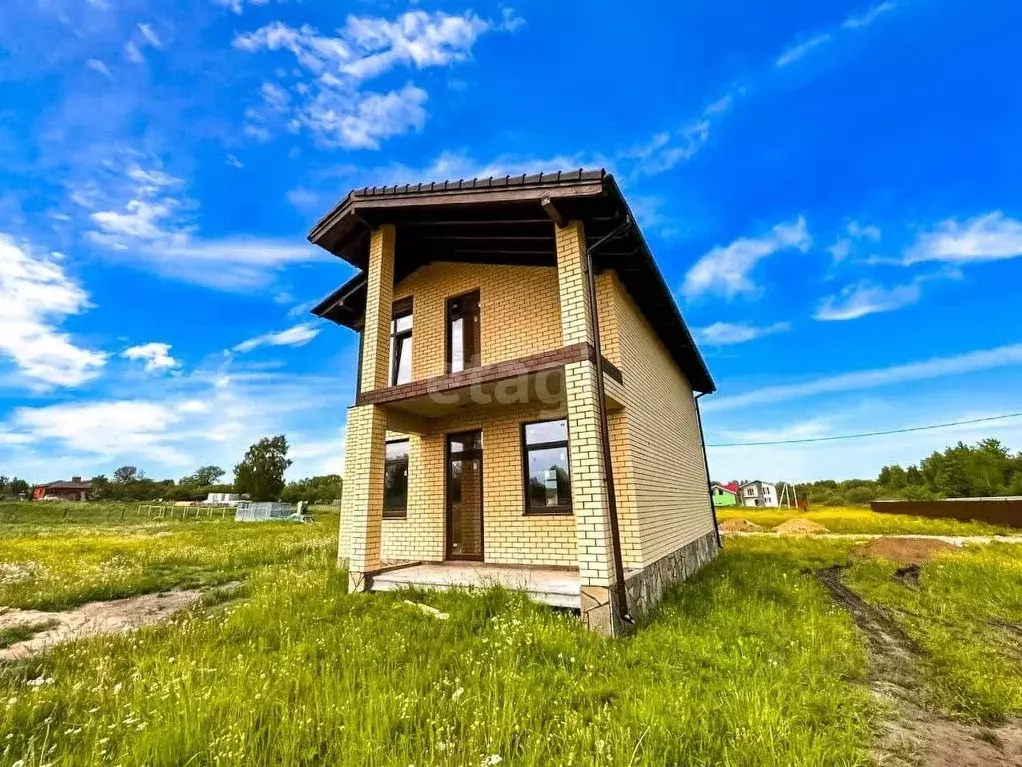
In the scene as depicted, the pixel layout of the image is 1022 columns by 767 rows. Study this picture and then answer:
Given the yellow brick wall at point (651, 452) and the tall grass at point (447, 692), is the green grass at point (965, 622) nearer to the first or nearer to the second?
the tall grass at point (447, 692)

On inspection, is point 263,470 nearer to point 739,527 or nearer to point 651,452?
point 739,527

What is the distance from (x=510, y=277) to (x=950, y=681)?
7970 mm

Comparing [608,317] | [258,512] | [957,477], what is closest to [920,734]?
[608,317]

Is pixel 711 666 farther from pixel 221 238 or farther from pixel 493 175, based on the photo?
pixel 221 238

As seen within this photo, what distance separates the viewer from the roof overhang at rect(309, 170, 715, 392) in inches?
243

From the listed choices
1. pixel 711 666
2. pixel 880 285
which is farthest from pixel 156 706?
pixel 880 285

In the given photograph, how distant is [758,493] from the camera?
226ft

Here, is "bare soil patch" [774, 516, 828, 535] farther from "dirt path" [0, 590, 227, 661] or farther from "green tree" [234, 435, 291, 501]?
"green tree" [234, 435, 291, 501]

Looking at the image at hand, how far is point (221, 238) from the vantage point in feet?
50.7

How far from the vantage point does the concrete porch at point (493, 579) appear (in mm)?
5387

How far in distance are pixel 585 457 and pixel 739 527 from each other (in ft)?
84.4

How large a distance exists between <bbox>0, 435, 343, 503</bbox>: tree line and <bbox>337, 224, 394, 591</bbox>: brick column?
4417 cm

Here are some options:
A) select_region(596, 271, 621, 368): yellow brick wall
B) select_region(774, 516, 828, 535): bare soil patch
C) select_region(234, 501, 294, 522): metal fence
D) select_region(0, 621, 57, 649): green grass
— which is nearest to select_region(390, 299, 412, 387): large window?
select_region(596, 271, 621, 368): yellow brick wall

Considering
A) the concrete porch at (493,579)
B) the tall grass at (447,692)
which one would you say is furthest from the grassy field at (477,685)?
the concrete porch at (493,579)
